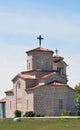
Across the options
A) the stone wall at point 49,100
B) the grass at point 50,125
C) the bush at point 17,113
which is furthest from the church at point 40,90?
the grass at point 50,125

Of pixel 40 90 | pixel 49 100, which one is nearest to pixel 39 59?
pixel 40 90

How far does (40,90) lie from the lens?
2010 inches

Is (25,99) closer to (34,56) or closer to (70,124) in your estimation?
(34,56)

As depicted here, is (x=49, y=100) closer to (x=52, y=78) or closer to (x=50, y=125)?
(x=52, y=78)

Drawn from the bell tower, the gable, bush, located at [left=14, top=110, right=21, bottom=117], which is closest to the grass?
bush, located at [left=14, top=110, right=21, bottom=117]

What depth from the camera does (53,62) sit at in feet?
191

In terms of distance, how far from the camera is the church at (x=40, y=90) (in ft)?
167

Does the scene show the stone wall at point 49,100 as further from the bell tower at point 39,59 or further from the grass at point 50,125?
the grass at point 50,125

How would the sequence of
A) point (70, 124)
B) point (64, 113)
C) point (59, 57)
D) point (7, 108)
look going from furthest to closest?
1. point (59, 57)
2. point (7, 108)
3. point (64, 113)
4. point (70, 124)

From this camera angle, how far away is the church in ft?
167

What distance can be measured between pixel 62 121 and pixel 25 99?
13996mm

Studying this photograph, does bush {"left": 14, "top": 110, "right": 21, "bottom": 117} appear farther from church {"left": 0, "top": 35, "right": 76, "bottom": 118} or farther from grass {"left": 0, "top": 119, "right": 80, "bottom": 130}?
grass {"left": 0, "top": 119, "right": 80, "bottom": 130}

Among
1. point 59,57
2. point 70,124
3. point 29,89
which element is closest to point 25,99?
point 29,89

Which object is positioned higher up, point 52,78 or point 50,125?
point 52,78
